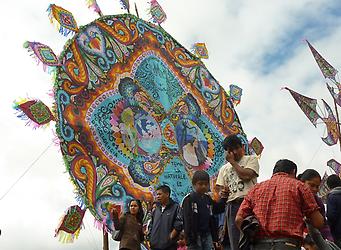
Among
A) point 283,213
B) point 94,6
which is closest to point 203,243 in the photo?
point 283,213

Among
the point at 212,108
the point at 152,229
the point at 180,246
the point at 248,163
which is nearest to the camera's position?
the point at 248,163

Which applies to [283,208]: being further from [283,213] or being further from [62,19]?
[62,19]

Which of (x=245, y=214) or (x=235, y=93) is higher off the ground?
(x=235, y=93)

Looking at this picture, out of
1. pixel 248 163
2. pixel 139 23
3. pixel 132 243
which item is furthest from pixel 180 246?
pixel 139 23

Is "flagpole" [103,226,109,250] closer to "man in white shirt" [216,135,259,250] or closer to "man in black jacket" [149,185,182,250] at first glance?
"man in black jacket" [149,185,182,250]

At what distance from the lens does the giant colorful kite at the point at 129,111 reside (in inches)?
293

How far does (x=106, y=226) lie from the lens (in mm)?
7215

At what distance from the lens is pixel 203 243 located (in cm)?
461

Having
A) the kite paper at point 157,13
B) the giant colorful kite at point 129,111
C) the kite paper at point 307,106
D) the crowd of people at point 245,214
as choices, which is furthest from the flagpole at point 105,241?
the kite paper at point 307,106

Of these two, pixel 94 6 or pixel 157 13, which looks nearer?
pixel 94 6

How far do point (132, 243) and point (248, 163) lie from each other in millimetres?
1857

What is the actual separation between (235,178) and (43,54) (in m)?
4.24

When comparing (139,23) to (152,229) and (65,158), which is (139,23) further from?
(152,229)

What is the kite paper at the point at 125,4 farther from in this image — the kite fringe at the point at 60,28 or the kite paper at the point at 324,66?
the kite paper at the point at 324,66
